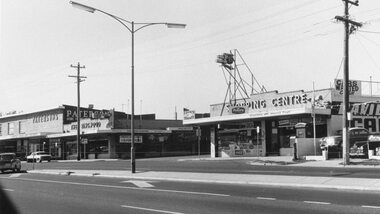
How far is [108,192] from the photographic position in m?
18.0

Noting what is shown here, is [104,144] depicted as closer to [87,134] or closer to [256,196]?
[87,134]

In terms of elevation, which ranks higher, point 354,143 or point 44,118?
point 44,118

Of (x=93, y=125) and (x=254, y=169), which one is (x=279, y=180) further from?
(x=93, y=125)

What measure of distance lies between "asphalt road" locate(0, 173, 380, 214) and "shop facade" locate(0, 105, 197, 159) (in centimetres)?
4505

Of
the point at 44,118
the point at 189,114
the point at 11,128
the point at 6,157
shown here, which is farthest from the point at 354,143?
the point at 11,128

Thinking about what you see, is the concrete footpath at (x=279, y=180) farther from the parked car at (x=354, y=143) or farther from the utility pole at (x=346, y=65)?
the parked car at (x=354, y=143)

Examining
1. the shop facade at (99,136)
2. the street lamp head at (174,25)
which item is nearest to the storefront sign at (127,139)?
the shop facade at (99,136)

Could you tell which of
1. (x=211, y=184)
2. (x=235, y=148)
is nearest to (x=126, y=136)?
(x=235, y=148)

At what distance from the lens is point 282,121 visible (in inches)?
1766

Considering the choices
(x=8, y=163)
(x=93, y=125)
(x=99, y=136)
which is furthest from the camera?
(x=93, y=125)

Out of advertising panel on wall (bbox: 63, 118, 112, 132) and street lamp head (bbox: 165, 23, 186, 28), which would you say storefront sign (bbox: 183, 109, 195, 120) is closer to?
advertising panel on wall (bbox: 63, 118, 112, 132)

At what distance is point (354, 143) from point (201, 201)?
78.6ft

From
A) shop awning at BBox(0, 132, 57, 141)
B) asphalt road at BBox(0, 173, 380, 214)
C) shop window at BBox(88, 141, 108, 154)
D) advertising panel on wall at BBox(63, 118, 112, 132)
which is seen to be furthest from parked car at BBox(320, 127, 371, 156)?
shop awning at BBox(0, 132, 57, 141)

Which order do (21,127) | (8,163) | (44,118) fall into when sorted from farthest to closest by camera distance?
(21,127)
(44,118)
(8,163)
